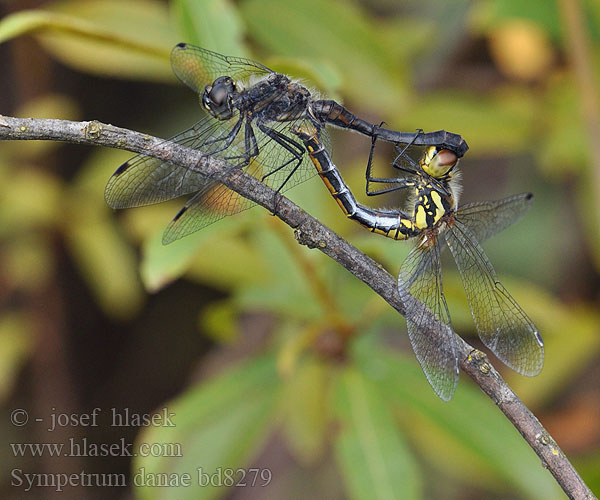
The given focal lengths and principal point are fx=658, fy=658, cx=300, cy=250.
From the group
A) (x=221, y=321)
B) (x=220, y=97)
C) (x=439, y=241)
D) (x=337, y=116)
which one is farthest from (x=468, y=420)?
(x=220, y=97)

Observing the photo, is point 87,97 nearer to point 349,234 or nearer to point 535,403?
point 349,234

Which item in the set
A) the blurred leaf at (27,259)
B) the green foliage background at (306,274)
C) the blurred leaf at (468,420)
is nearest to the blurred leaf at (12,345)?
the green foliage background at (306,274)

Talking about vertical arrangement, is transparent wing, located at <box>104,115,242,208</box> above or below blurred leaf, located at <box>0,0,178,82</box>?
below

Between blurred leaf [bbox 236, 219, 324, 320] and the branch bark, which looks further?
blurred leaf [bbox 236, 219, 324, 320]

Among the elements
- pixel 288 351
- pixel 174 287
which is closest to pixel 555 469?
pixel 288 351

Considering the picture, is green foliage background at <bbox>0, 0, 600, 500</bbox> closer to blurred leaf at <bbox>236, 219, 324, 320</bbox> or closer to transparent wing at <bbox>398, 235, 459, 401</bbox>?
blurred leaf at <bbox>236, 219, 324, 320</bbox>

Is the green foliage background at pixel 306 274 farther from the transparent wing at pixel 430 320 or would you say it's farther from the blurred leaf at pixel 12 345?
the transparent wing at pixel 430 320

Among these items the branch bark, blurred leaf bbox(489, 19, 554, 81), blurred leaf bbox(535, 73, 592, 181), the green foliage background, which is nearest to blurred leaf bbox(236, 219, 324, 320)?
the green foliage background
